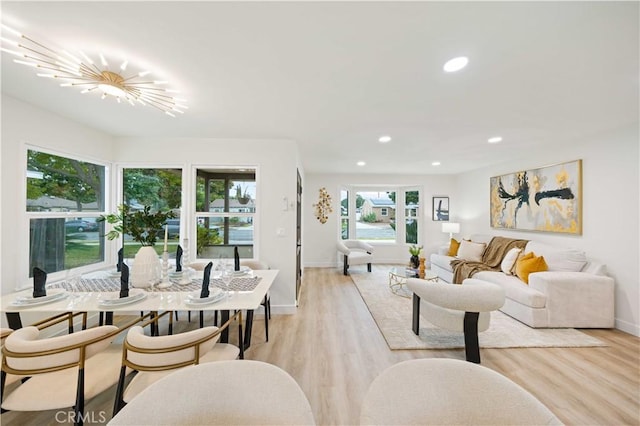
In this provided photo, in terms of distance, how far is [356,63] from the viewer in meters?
1.74

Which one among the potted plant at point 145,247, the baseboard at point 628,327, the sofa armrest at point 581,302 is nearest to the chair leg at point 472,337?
the sofa armrest at point 581,302

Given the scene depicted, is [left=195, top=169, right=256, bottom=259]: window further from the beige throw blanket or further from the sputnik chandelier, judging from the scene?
the beige throw blanket

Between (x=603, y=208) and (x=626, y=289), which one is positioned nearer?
(x=626, y=289)

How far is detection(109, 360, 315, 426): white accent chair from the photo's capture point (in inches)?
32.4

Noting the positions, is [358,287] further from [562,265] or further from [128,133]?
[128,133]

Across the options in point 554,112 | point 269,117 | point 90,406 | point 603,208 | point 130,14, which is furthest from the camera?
point 603,208

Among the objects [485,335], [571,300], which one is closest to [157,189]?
[485,335]

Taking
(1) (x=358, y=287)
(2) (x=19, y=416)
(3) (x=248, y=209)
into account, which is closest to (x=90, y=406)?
(2) (x=19, y=416)

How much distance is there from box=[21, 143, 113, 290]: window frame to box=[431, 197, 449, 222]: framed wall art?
268 inches

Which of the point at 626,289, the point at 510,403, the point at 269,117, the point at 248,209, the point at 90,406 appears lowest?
the point at 90,406

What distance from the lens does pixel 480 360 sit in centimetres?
234

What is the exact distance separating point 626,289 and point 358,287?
3424 mm

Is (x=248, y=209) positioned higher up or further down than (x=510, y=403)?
higher up

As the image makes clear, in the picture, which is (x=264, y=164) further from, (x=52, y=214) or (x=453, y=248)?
(x=453, y=248)
